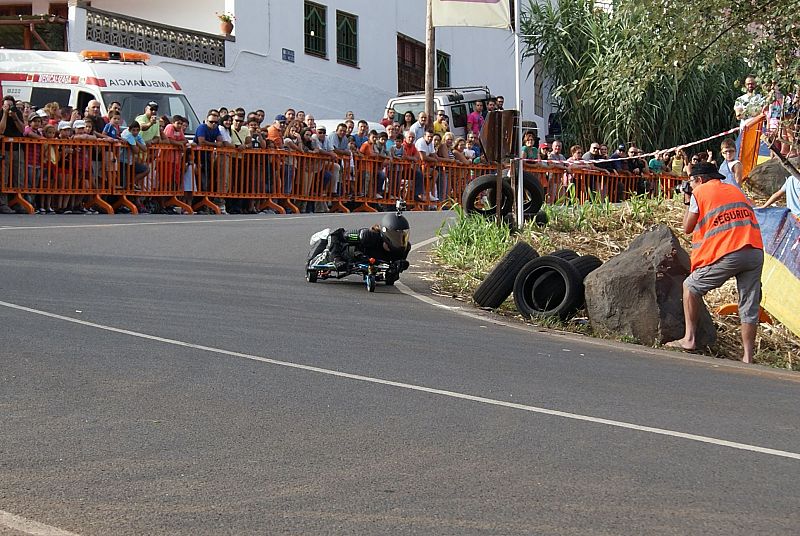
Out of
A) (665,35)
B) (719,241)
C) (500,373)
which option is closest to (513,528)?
(500,373)

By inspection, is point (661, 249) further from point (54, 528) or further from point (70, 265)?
point (54, 528)

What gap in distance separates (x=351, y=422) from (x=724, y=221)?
205 inches

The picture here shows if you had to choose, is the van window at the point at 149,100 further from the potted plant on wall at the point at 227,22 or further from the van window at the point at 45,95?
the potted plant on wall at the point at 227,22

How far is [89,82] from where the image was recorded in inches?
1013

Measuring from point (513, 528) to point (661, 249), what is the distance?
24.4 ft

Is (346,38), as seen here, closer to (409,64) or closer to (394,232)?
(409,64)

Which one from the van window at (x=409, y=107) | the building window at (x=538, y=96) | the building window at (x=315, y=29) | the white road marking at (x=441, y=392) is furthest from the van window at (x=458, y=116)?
the white road marking at (x=441, y=392)

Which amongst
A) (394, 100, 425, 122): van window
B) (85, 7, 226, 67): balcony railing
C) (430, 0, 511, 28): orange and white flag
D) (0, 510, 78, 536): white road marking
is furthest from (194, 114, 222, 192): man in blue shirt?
(0, 510, 78, 536): white road marking

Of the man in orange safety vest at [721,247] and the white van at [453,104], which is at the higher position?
the white van at [453,104]

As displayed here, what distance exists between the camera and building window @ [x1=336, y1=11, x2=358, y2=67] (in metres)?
39.4

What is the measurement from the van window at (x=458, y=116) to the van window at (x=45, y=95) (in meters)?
12.4

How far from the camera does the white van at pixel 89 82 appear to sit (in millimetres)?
25719

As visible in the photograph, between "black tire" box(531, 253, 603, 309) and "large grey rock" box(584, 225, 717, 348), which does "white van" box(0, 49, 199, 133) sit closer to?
"black tire" box(531, 253, 603, 309)

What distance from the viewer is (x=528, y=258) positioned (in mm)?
13406
